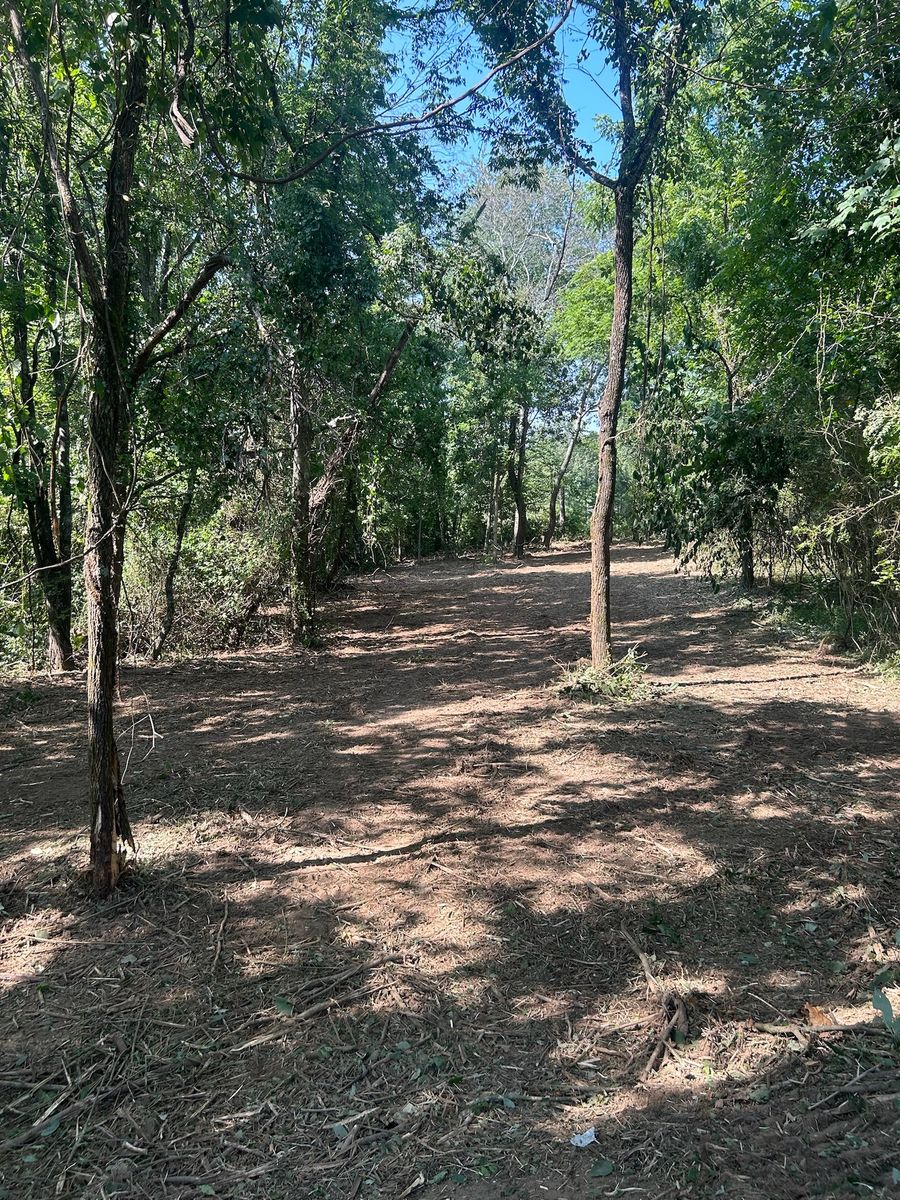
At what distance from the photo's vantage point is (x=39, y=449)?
7.29 meters

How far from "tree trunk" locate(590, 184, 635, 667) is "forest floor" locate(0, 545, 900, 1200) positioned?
99 cm

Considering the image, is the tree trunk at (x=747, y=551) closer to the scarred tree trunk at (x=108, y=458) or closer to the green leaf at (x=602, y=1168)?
the scarred tree trunk at (x=108, y=458)

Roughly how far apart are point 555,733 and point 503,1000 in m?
3.09

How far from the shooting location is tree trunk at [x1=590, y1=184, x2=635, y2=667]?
684cm

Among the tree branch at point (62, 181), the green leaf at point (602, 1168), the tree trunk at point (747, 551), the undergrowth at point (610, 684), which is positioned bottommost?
the green leaf at point (602, 1168)

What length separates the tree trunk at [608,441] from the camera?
684 cm

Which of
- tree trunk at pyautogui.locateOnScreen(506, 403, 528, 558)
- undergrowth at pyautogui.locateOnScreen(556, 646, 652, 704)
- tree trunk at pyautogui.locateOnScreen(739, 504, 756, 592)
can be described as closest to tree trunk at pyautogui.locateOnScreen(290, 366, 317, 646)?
undergrowth at pyautogui.locateOnScreen(556, 646, 652, 704)

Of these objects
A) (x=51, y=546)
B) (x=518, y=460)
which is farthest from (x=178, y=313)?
(x=518, y=460)

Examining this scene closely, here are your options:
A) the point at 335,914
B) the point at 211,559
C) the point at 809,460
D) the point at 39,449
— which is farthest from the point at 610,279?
the point at 335,914

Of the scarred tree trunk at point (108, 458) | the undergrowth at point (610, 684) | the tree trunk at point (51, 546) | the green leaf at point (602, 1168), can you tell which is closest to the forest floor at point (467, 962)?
the green leaf at point (602, 1168)

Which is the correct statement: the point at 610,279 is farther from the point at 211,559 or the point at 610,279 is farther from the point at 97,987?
the point at 97,987

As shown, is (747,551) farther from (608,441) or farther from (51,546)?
(51,546)

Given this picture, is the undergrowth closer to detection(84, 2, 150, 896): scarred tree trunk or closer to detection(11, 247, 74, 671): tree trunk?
detection(84, 2, 150, 896): scarred tree trunk

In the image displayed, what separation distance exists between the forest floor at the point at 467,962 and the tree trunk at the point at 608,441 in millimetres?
993
